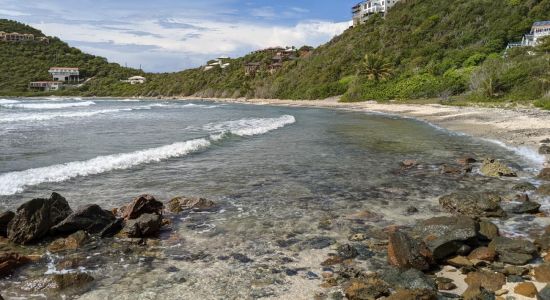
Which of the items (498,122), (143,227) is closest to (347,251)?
(143,227)

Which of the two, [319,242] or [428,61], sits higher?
[428,61]

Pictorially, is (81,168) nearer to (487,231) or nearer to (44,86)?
(487,231)

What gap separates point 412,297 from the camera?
5449 mm

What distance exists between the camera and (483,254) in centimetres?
695

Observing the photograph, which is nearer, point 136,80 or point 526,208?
point 526,208

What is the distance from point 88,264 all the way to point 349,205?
6.19 metres

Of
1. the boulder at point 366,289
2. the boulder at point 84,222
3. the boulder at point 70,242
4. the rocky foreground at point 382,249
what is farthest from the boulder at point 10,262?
the boulder at point 366,289

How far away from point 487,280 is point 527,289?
501 mm

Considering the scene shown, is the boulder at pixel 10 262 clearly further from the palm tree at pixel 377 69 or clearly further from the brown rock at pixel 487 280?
the palm tree at pixel 377 69

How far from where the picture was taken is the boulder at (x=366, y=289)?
5734mm

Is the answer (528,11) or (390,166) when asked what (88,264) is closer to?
(390,166)

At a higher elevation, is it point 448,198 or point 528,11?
point 528,11

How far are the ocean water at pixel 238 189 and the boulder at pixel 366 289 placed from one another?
0.54 m

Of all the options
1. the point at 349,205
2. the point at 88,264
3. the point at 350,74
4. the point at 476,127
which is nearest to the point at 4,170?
the point at 88,264
